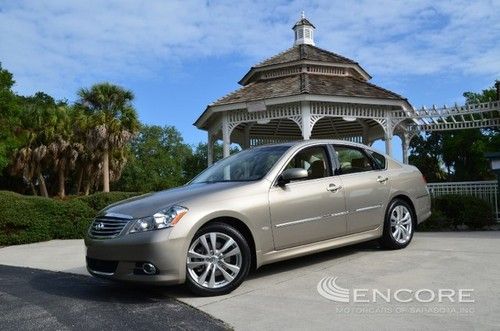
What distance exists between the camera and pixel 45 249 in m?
9.89

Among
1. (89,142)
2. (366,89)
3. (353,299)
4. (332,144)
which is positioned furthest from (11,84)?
(353,299)

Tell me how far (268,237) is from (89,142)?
88.7 feet

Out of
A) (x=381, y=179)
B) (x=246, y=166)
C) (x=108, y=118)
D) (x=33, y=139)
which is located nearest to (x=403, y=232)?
(x=381, y=179)

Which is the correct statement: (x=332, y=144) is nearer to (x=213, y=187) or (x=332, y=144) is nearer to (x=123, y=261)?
(x=213, y=187)

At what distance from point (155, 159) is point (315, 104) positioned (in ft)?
140

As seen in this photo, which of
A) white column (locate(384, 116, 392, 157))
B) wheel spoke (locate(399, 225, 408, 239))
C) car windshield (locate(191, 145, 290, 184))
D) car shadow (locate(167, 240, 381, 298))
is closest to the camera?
car shadow (locate(167, 240, 381, 298))

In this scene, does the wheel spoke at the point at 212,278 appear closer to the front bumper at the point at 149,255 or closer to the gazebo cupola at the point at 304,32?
the front bumper at the point at 149,255

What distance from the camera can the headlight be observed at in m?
4.75

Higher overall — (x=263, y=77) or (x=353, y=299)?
(x=263, y=77)

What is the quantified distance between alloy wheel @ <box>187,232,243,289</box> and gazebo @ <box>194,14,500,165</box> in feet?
32.6

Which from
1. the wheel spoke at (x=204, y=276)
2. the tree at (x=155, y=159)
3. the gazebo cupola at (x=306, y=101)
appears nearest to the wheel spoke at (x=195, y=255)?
the wheel spoke at (x=204, y=276)

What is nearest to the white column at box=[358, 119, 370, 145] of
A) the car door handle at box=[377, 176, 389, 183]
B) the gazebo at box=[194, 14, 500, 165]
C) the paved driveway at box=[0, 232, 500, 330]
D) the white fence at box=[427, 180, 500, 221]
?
the gazebo at box=[194, 14, 500, 165]

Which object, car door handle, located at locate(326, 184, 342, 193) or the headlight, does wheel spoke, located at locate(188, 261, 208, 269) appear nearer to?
the headlight

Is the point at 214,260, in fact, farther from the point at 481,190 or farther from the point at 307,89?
the point at 307,89
